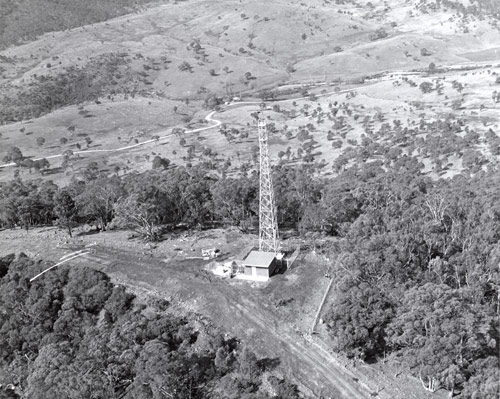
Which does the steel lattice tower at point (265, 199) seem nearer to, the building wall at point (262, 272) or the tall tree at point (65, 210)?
the building wall at point (262, 272)

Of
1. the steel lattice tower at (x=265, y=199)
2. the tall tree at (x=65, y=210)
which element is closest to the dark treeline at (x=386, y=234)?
the tall tree at (x=65, y=210)

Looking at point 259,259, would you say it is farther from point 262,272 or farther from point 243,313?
point 243,313

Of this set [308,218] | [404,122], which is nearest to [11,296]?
[308,218]

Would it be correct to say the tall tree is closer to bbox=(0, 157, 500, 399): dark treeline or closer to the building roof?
bbox=(0, 157, 500, 399): dark treeline

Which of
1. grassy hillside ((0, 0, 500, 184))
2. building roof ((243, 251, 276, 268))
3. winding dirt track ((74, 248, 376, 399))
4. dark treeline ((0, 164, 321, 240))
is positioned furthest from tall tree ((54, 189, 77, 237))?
grassy hillside ((0, 0, 500, 184))

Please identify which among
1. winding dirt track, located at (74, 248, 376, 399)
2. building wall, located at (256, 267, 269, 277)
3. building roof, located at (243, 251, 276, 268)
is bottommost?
winding dirt track, located at (74, 248, 376, 399)
